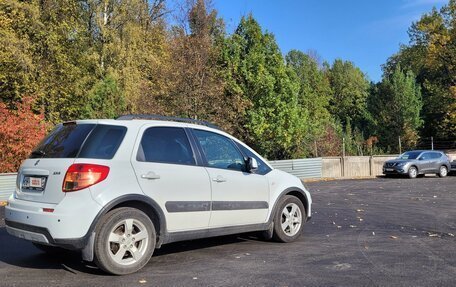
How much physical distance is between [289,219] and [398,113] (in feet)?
124

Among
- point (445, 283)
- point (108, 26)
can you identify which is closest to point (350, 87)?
point (108, 26)

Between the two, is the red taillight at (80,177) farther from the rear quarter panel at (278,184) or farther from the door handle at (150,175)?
the rear quarter panel at (278,184)

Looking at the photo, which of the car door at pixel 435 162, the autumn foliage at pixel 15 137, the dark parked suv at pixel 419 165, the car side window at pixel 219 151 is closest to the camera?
the car side window at pixel 219 151

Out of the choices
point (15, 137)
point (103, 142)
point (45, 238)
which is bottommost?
point (45, 238)

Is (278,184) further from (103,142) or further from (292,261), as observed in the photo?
(103,142)

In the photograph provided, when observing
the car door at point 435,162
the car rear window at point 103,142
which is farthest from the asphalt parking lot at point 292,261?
the car door at point 435,162

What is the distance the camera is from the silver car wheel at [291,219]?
7.41m

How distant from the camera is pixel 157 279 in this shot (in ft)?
17.4

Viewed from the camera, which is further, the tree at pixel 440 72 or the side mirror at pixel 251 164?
the tree at pixel 440 72

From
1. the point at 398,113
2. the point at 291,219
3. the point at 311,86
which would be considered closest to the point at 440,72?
the point at 398,113

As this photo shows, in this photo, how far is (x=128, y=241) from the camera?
5.52m

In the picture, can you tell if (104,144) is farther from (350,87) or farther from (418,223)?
(350,87)

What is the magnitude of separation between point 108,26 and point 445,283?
92.6 ft

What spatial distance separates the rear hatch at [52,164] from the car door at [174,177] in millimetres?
705
